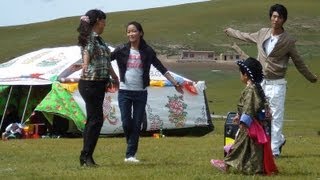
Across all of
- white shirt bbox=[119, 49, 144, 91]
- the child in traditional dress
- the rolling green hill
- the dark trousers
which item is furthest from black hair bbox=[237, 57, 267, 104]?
the rolling green hill

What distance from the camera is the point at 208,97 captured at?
41.9 m

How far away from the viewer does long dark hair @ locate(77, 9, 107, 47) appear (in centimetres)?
805

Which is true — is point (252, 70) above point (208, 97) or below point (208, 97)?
above

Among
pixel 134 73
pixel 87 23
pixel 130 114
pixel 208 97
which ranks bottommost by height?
pixel 208 97

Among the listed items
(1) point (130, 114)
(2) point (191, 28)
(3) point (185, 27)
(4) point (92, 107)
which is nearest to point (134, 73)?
(1) point (130, 114)

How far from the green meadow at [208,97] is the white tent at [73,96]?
1112mm

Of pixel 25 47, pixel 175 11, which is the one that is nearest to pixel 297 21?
pixel 175 11

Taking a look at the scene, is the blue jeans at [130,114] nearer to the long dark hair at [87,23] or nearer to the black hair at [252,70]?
the long dark hair at [87,23]

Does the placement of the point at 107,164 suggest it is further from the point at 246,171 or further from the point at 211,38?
the point at 211,38

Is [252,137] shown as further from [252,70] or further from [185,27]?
[185,27]

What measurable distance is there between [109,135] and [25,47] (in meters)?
63.1

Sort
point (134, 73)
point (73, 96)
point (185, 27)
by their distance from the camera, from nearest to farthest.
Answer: point (134, 73) → point (73, 96) → point (185, 27)

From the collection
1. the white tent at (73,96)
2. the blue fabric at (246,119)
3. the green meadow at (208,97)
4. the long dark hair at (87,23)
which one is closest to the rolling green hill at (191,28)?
the green meadow at (208,97)

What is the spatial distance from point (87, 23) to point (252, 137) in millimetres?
2207
